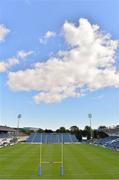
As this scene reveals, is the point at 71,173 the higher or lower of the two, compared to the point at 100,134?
lower

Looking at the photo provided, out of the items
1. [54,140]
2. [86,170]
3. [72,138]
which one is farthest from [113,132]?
[86,170]

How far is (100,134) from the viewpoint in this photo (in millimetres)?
150500

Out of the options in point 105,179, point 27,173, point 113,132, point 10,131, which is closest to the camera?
point 105,179

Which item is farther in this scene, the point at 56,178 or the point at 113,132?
the point at 113,132

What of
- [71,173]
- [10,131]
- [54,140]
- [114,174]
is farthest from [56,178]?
[10,131]

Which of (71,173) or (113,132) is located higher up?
(113,132)

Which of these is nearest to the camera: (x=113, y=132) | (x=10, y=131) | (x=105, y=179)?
(x=105, y=179)

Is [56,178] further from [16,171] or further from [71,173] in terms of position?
[16,171]

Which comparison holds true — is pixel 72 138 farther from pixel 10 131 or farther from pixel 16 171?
pixel 16 171

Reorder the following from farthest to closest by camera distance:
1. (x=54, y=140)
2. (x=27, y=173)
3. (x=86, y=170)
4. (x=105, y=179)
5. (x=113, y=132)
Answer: (x=113, y=132) → (x=54, y=140) → (x=86, y=170) → (x=27, y=173) → (x=105, y=179)

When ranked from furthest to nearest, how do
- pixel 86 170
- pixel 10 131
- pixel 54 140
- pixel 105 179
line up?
1. pixel 10 131
2. pixel 54 140
3. pixel 86 170
4. pixel 105 179

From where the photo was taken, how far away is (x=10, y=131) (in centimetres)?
16375

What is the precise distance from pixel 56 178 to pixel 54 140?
93.9 meters

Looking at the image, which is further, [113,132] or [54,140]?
[113,132]
